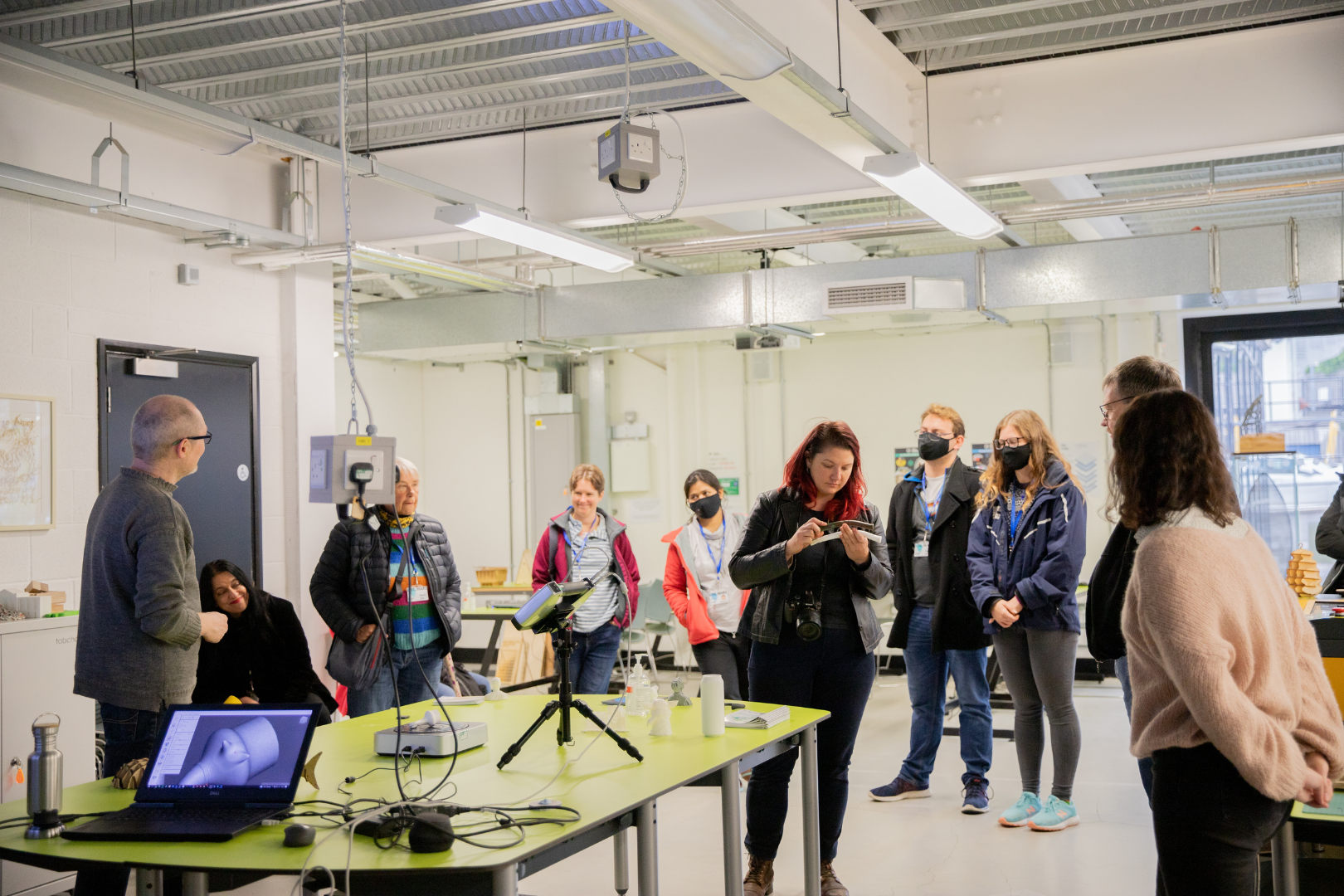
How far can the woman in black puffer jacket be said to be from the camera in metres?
4.08

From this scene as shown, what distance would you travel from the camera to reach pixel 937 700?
4.73 m

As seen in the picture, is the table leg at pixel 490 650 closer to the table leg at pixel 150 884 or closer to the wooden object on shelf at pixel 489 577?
the wooden object on shelf at pixel 489 577

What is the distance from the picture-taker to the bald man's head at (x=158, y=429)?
2.99m

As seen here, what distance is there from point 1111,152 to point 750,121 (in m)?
1.63

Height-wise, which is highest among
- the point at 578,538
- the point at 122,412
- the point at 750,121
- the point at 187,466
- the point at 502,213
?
the point at 750,121

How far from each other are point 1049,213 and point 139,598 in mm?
4475

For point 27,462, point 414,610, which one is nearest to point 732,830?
point 414,610

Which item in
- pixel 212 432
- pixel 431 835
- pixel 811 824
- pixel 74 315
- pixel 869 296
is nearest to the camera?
pixel 431 835

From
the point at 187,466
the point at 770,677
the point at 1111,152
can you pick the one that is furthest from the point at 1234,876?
the point at 1111,152

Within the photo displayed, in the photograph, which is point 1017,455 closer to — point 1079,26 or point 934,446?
point 934,446

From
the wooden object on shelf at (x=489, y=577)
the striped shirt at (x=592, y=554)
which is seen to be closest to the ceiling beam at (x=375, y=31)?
the striped shirt at (x=592, y=554)

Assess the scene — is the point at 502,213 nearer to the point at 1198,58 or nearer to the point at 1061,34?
the point at 1061,34

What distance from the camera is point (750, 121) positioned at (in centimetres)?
527

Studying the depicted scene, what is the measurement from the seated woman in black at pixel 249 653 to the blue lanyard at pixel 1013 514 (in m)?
2.59
